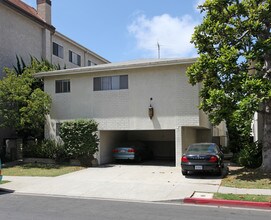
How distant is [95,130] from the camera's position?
66.1 ft

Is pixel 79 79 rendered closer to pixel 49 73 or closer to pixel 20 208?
pixel 49 73

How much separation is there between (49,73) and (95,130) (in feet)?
16.1

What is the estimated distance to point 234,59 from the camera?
13805mm

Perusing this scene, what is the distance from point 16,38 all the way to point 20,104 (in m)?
7.36

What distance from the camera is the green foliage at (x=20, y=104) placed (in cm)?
1992

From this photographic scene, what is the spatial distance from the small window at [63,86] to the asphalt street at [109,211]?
39.5ft

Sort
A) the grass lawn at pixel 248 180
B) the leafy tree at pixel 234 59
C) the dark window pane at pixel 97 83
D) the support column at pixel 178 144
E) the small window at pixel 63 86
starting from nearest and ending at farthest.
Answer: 1. the grass lawn at pixel 248 180
2. the leafy tree at pixel 234 59
3. the support column at pixel 178 144
4. the dark window pane at pixel 97 83
5. the small window at pixel 63 86

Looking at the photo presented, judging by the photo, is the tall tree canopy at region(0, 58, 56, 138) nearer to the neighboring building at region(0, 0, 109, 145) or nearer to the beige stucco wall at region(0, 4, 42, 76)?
the neighboring building at region(0, 0, 109, 145)

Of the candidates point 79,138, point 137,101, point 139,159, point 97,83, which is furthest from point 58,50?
point 139,159

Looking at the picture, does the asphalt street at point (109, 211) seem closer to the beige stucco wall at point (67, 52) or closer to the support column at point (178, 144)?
the support column at point (178, 144)

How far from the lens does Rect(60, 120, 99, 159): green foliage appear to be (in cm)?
1948

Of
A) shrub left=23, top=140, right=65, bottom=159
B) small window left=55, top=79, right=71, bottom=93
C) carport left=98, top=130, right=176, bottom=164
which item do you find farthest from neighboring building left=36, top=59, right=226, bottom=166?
carport left=98, top=130, right=176, bottom=164

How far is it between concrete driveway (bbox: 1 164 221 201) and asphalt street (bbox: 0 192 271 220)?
1058 mm

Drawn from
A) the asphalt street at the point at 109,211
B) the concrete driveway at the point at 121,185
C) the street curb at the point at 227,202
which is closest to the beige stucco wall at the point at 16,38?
the concrete driveway at the point at 121,185
